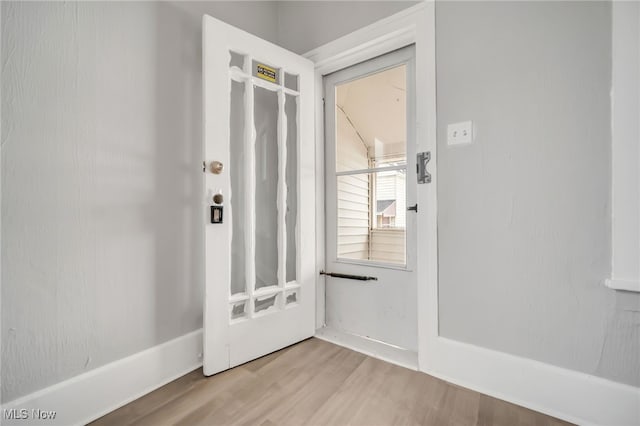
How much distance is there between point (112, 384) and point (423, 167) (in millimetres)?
1737

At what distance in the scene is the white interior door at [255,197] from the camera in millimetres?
1453

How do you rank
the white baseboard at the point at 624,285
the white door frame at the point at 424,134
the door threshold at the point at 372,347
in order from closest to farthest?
the white baseboard at the point at 624,285
the white door frame at the point at 424,134
the door threshold at the point at 372,347

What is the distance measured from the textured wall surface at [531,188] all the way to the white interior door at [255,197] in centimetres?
83

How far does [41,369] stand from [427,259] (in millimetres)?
1677

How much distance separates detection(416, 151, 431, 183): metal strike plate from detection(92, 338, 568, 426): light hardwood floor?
0.99 metres

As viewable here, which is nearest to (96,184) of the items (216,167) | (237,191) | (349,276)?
(216,167)

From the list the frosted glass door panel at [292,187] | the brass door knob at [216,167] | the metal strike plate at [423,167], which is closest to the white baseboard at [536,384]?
the metal strike plate at [423,167]

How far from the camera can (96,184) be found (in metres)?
1.21

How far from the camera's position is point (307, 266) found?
1.88 m

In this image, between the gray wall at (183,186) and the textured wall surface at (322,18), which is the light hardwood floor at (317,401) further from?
the textured wall surface at (322,18)

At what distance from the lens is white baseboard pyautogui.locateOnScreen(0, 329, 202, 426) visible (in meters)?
1.06

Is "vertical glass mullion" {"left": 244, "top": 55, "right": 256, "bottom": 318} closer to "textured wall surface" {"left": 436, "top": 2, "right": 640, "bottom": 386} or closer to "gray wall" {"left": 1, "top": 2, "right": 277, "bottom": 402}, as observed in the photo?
"gray wall" {"left": 1, "top": 2, "right": 277, "bottom": 402}

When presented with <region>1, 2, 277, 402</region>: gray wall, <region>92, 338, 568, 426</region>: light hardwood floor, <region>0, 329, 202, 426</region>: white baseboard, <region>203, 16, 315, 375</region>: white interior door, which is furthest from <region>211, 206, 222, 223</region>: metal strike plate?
<region>92, 338, 568, 426</region>: light hardwood floor

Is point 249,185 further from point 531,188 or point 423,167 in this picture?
point 531,188
